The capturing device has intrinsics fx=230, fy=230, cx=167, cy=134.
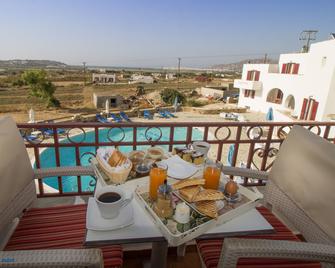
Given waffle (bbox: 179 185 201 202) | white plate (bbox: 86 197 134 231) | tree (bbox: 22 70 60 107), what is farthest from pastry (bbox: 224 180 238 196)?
tree (bbox: 22 70 60 107)

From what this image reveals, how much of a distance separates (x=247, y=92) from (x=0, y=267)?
24570 millimetres

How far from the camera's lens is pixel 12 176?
143 cm

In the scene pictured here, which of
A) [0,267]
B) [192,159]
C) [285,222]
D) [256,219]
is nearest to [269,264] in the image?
[256,219]

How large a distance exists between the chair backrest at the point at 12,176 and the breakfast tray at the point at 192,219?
79 centimetres

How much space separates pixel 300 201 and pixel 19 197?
1834 millimetres

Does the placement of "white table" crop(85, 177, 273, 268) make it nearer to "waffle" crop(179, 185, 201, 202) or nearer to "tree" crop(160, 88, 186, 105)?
"waffle" crop(179, 185, 201, 202)

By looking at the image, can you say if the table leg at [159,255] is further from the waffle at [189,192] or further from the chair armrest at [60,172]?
the chair armrest at [60,172]

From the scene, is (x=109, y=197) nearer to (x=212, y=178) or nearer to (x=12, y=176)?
(x=212, y=178)

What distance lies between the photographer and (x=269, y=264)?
1.28 metres

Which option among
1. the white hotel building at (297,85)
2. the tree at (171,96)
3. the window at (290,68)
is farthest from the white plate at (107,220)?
the tree at (171,96)

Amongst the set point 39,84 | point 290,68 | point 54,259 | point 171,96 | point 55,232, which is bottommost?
point 171,96

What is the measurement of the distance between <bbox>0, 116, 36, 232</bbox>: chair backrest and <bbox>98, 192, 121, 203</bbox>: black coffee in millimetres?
647

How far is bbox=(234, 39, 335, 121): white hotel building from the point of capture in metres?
12.6

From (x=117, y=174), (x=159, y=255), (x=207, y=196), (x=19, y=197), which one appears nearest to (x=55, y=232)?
(x=19, y=197)
